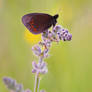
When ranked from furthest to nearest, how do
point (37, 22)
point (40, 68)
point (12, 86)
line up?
point (37, 22) < point (40, 68) < point (12, 86)

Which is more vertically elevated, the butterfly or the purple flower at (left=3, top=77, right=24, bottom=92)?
the butterfly

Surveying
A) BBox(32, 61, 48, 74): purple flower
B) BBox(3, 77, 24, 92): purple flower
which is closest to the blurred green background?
BBox(32, 61, 48, 74): purple flower

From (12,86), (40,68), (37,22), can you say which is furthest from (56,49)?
(12,86)

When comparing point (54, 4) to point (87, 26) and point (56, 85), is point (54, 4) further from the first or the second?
point (56, 85)

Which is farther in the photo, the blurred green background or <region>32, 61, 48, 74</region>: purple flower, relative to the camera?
the blurred green background

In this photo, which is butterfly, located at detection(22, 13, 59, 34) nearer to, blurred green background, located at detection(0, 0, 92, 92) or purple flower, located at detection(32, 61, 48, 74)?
purple flower, located at detection(32, 61, 48, 74)

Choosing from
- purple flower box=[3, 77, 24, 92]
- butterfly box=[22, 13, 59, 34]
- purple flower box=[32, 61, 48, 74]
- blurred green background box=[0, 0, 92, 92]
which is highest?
blurred green background box=[0, 0, 92, 92]

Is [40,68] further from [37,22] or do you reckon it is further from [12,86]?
[37,22]

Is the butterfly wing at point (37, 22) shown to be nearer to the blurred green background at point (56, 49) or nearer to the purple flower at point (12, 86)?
the purple flower at point (12, 86)

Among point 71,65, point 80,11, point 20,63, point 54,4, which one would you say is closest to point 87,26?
point 80,11
